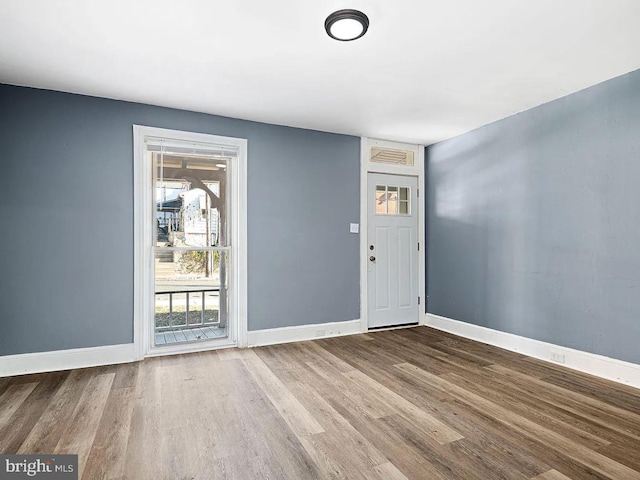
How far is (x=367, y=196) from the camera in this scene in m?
4.92

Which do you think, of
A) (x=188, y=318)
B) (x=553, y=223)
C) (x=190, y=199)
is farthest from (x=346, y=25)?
(x=188, y=318)

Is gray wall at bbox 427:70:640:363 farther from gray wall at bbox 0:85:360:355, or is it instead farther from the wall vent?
gray wall at bbox 0:85:360:355

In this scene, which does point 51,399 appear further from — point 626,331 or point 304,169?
point 626,331

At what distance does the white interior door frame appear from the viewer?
4863 millimetres

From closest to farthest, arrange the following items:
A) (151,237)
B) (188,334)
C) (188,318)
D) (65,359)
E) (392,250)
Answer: (65,359) → (151,237) → (188,334) → (188,318) → (392,250)

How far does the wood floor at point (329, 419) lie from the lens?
6.44 feet

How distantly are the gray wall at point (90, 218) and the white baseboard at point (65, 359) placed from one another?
6 cm

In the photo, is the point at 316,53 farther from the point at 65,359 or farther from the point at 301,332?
the point at 65,359

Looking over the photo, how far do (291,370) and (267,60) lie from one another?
2664 millimetres

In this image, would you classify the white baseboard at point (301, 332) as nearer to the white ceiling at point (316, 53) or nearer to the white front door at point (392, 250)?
the white front door at point (392, 250)

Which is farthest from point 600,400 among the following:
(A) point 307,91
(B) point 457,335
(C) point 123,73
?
(C) point 123,73

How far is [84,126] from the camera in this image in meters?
3.51

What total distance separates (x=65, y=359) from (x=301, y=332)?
7.80 ft

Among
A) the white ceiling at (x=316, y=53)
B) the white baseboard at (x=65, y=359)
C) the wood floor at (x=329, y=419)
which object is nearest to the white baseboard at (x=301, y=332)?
the wood floor at (x=329, y=419)
